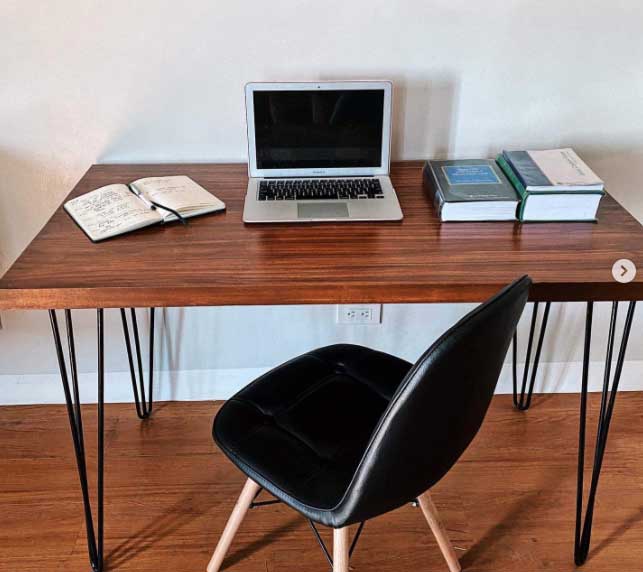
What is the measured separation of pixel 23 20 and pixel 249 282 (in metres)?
0.85

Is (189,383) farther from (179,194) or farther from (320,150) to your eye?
(320,150)

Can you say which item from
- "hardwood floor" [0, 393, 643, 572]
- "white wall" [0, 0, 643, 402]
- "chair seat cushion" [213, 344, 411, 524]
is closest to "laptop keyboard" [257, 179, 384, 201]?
"white wall" [0, 0, 643, 402]

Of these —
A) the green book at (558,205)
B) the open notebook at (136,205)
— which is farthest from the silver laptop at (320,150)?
the green book at (558,205)

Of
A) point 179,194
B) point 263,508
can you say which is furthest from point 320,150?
point 263,508

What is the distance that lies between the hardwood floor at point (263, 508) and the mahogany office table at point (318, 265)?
0.45ft

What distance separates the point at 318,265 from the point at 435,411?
0.38 metres

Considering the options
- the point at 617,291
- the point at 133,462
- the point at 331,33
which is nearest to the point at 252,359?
the point at 133,462

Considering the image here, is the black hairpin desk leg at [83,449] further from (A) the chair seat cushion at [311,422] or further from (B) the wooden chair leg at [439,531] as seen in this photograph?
(B) the wooden chair leg at [439,531]

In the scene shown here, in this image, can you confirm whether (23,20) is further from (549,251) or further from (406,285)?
(549,251)

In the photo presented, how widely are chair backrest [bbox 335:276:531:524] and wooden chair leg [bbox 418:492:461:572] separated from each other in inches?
11.9

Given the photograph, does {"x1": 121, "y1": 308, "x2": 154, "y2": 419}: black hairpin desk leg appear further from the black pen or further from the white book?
the white book

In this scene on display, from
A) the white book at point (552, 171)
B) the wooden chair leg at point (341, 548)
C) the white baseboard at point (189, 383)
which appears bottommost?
the white baseboard at point (189, 383)

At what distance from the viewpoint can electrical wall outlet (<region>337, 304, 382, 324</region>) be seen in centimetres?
174

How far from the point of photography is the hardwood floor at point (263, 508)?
1399 mm
